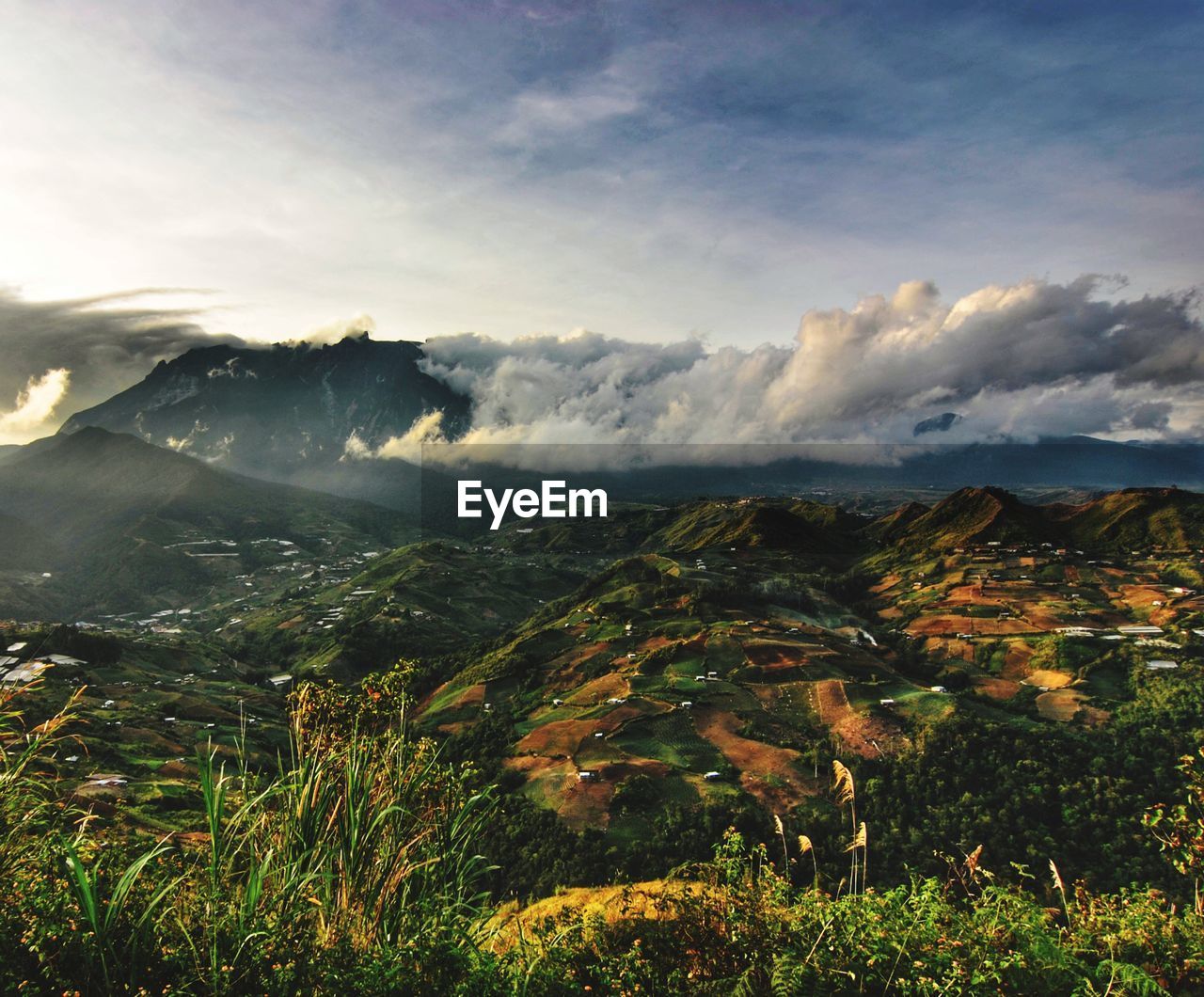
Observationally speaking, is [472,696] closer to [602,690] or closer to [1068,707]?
[602,690]

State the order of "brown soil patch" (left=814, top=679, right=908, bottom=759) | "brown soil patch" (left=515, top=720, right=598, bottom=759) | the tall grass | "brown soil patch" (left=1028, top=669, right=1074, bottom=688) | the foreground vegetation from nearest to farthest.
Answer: the tall grass
the foreground vegetation
"brown soil patch" (left=814, top=679, right=908, bottom=759)
"brown soil patch" (left=515, top=720, right=598, bottom=759)
"brown soil patch" (left=1028, top=669, right=1074, bottom=688)

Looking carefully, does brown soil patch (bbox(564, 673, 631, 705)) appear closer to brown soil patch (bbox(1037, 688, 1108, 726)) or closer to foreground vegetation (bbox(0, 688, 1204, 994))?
brown soil patch (bbox(1037, 688, 1108, 726))

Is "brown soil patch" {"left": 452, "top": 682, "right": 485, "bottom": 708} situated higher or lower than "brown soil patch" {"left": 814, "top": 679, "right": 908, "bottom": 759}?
lower

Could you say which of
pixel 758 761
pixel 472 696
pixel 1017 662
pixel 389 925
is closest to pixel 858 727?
pixel 758 761

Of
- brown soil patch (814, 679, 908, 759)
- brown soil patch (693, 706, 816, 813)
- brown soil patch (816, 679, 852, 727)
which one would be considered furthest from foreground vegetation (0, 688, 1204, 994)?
brown soil patch (816, 679, 852, 727)

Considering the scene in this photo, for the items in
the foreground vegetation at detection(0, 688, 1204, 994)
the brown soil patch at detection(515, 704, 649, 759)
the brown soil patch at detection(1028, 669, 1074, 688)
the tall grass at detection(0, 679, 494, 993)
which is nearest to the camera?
the tall grass at detection(0, 679, 494, 993)

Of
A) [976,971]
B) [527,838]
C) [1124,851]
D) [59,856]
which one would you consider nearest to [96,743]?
[527,838]

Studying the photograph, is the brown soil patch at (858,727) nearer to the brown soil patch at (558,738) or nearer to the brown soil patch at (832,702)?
the brown soil patch at (832,702)
